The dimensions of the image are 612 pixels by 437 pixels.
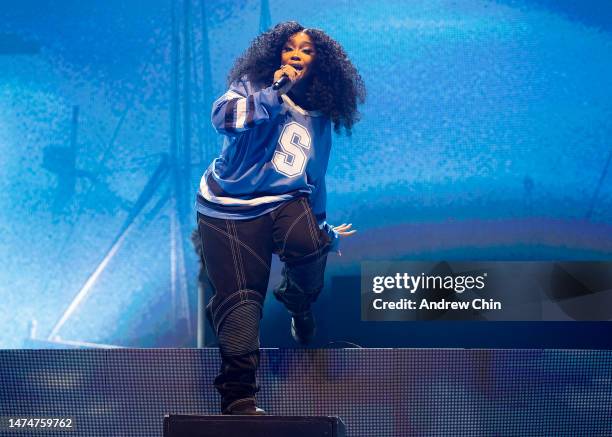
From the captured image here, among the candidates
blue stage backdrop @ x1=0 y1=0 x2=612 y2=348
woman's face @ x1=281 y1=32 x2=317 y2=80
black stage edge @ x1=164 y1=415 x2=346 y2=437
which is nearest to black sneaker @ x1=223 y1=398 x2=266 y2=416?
black stage edge @ x1=164 y1=415 x2=346 y2=437

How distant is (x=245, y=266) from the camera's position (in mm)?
1923

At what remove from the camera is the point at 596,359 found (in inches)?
82.6

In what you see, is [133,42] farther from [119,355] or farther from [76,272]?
[119,355]

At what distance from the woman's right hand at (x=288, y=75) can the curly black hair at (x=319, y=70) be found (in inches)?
4.1

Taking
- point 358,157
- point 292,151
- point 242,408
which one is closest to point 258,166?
point 292,151

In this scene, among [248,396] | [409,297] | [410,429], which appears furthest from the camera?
[409,297]

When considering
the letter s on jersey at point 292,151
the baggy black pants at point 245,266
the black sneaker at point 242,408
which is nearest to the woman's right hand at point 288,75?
the letter s on jersey at point 292,151

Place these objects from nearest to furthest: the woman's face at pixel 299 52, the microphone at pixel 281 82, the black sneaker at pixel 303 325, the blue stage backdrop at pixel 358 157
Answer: the microphone at pixel 281 82 < the woman's face at pixel 299 52 < the black sneaker at pixel 303 325 < the blue stage backdrop at pixel 358 157

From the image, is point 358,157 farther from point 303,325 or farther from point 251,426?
point 251,426

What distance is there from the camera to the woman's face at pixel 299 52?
7.06ft

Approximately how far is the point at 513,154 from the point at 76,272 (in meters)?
2.13

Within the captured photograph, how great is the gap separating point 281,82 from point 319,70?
0.36 m

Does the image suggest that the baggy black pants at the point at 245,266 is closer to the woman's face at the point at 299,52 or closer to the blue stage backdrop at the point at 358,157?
the woman's face at the point at 299,52

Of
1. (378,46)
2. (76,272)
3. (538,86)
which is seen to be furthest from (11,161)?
(538,86)
